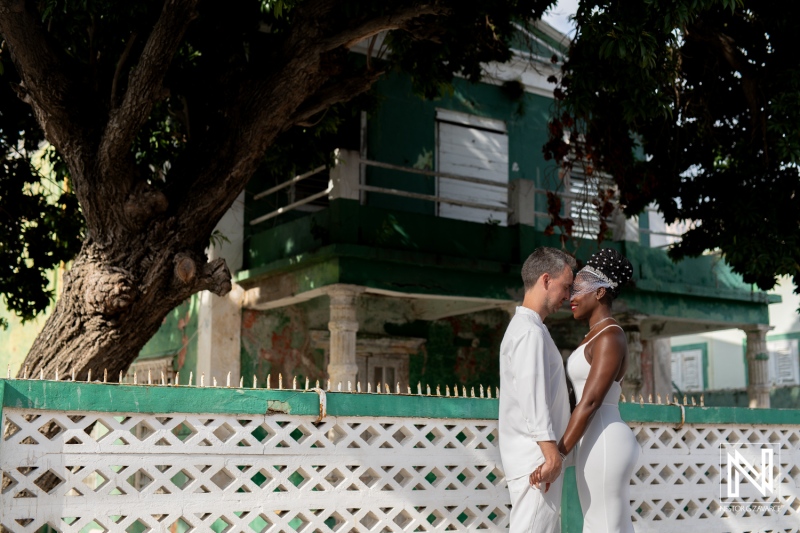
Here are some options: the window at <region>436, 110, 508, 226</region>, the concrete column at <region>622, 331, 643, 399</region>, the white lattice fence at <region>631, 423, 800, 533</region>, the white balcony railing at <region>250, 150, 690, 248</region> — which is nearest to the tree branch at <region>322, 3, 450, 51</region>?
the white balcony railing at <region>250, 150, 690, 248</region>

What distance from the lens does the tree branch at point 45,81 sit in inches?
279

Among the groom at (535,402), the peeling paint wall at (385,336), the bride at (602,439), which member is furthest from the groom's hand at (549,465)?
the peeling paint wall at (385,336)

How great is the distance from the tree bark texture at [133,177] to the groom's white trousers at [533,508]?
13.3ft

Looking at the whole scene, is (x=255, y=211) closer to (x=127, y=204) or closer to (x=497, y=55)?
(x=497, y=55)

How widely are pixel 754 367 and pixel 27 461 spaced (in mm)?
11986

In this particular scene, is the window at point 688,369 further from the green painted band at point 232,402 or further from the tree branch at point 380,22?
the green painted band at point 232,402

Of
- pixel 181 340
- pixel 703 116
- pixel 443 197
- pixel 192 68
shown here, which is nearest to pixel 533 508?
pixel 192 68

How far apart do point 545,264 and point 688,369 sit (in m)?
23.2

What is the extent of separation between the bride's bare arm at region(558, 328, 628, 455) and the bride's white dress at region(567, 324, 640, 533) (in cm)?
7

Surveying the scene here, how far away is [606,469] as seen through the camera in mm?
3965

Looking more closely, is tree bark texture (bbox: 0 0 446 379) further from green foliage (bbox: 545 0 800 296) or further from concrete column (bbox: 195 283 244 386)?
concrete column (bbox: 195 283 244 386)

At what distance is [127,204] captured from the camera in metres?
7.18

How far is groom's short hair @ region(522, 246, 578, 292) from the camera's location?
4102 millimetres

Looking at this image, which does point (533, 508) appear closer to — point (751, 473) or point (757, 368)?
point (751, 473)
